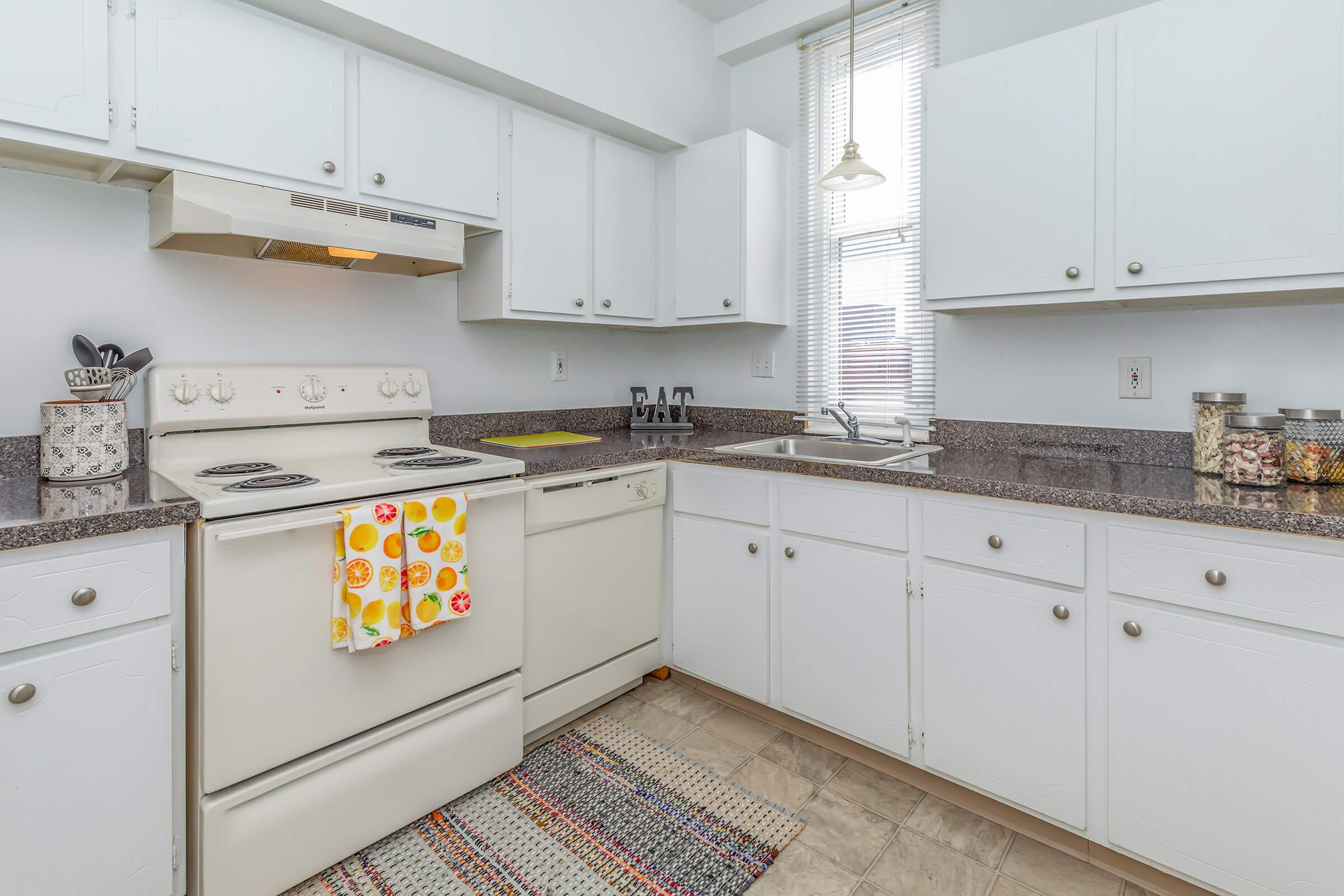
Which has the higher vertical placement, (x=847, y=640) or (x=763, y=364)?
(x=763, y=364)

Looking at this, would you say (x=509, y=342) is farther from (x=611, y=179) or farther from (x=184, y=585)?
(x=184, y=585)

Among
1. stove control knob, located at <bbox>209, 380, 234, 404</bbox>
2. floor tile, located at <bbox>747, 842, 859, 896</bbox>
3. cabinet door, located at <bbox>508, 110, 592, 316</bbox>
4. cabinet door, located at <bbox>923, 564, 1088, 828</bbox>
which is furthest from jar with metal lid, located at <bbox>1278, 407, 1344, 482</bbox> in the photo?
stove control knob, located at <bbox>209, 380, 234, 404</bbox>

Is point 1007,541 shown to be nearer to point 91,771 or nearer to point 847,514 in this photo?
point 847,514

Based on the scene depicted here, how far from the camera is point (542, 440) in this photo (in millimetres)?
2561

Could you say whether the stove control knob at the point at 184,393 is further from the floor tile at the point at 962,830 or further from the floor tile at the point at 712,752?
the floor tile at the point at 962,830

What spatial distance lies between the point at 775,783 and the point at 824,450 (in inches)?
48.7

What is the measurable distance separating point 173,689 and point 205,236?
115 centimetres

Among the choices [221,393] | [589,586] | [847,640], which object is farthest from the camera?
[589,586]

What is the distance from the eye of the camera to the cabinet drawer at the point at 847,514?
5.98 feet

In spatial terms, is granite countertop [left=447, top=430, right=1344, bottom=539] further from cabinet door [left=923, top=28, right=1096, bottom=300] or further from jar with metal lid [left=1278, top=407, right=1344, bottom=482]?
cabinet door [left=923, top=28, right=1096, bottom=300]

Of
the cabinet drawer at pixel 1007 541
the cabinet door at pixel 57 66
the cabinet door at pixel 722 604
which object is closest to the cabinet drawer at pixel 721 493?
the cabinet door at pixel 722 604

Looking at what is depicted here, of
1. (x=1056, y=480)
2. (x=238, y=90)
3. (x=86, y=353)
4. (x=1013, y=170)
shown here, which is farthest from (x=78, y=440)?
(x=1013, y=170)

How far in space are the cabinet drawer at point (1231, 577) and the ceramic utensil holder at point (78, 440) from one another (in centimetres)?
233

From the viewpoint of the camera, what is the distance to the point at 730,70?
10.1 feet
